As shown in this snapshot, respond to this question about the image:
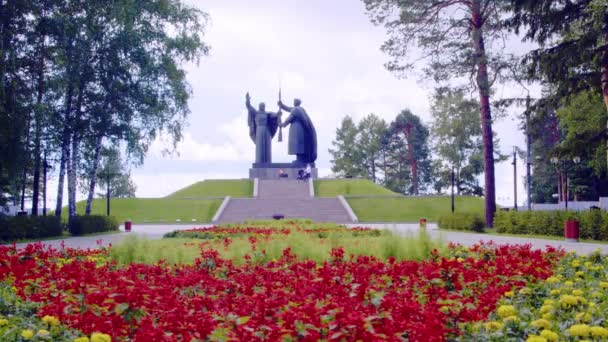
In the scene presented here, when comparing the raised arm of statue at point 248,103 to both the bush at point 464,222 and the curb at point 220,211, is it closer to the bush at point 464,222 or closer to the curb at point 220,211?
the curb at point 220,211

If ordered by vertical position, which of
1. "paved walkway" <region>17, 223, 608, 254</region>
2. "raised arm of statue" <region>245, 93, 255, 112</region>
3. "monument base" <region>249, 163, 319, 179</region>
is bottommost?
"paved walkway" <region>17, 223, 608, 254</region>

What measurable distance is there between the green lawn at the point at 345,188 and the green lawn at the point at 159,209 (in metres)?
8.26

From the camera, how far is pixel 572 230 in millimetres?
17984

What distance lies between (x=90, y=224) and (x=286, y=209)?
13.7m

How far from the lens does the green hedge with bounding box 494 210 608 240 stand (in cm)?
1823

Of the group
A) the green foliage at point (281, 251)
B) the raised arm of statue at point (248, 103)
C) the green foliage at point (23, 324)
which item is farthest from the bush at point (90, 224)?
the raised arm of statue at point (248, 103)

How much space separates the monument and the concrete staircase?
7132 mm

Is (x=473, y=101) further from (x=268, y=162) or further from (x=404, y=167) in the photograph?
(x=404, y=167)

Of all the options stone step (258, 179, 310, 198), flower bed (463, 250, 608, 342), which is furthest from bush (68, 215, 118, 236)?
flower bed (463, 250, 608, 342)

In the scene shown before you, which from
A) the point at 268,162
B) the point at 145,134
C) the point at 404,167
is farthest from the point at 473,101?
the point at 404,167

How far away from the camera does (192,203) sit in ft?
121

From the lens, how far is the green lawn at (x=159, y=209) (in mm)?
34438

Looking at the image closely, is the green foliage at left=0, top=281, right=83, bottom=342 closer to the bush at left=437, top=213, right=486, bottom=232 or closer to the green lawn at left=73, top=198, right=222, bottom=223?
the bush at left=437, top=213, right=486, bottom=232

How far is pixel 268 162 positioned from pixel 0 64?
104ft
